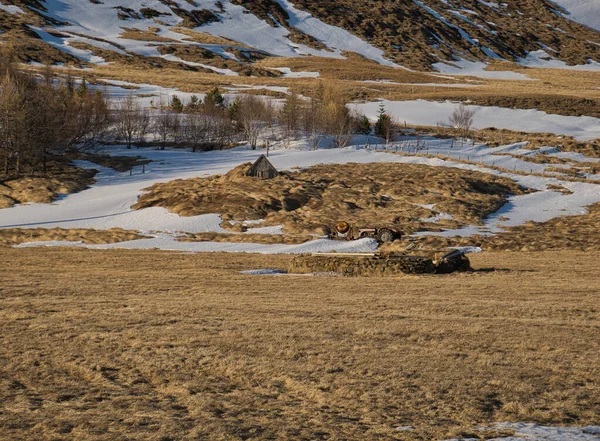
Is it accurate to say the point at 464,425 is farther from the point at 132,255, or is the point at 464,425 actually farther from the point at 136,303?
the point at 132,255

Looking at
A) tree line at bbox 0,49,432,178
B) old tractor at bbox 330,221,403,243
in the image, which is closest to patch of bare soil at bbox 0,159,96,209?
tree line at bbox 0,49,432,178

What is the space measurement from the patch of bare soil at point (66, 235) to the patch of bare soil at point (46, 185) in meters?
10.7

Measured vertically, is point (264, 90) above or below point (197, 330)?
above

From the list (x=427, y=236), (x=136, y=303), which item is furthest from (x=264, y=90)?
(x=136, y=303)

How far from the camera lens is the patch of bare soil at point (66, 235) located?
41844 mm

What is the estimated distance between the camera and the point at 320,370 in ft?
38.6

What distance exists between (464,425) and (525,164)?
66559 millimetres

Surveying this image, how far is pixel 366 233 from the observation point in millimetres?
37844

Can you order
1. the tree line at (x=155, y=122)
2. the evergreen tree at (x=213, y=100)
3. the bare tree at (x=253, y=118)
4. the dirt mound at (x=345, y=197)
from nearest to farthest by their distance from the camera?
the dirt mound at (x=345, y=197) → the tree line at (x=155, y=122) → the bare tree at (x=253, y=118) → the evergreen tree at (x=213, y=100)

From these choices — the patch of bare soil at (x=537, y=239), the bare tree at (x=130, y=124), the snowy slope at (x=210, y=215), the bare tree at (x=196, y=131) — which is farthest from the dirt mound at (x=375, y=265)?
the bare tree at (x=130, y=124)

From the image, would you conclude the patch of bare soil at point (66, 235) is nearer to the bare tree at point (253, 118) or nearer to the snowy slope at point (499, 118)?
the bare tree at point (253, 118)

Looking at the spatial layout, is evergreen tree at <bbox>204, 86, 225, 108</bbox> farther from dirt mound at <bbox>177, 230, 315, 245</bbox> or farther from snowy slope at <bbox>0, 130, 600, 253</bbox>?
dirt mound at <bbox>177, 230, 315, 245</bbox>

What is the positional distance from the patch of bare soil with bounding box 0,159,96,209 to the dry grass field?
3510 centimetres

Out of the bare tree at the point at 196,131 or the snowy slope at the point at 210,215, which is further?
the bare tree at the point at 196,131
